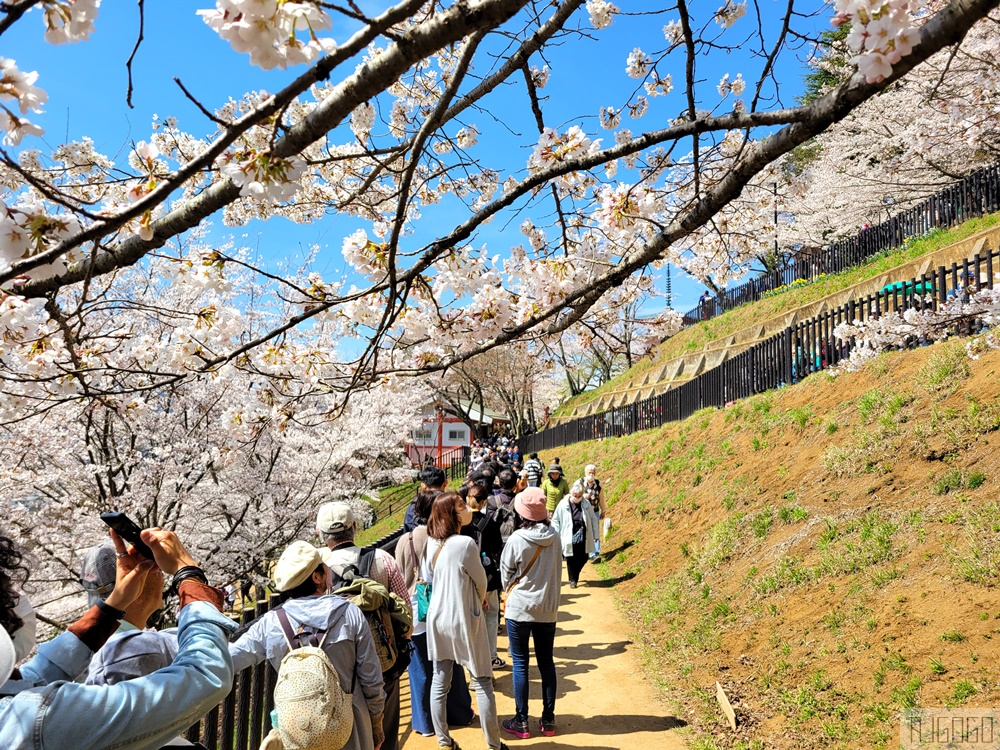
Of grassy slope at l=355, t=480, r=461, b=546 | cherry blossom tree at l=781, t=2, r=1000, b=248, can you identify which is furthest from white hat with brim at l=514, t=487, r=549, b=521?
grassy slope at l=355, t=480, r=461, b=546

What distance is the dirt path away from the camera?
189 inches

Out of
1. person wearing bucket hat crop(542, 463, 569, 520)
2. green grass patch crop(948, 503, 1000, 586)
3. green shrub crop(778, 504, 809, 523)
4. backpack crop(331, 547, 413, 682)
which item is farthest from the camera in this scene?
person wearing bucket hat crop(542, 463, 569, 520)

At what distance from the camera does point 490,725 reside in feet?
14.3

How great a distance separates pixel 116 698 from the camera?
1.48 metres

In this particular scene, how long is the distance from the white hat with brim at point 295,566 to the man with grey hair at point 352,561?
0.28 metres

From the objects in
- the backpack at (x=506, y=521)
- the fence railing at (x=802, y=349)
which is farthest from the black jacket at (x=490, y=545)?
the fence railing at (x=802, y=349)

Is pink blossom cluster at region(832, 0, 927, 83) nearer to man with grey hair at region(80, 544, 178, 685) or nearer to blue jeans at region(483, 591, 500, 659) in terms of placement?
man with grey hair at region(80, 544, 178, 685)

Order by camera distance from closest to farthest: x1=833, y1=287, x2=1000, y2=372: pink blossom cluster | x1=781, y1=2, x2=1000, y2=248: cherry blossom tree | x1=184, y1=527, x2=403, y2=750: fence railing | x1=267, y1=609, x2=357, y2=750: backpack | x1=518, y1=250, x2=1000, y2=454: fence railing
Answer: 1. x1=267, y1=609, x2=357, y2=750: backpack
2. x1=184, y1=527, x2=403, y2=750: fence railing
3. x1=833, y1=287, x2=1000, y2=372: pink blossom cluster
4. x1=518, y1=250, x2=1000, y2=454: fence railing
5. x1=781, y1=2, x2=1000, y2=248: cherry blossom tree

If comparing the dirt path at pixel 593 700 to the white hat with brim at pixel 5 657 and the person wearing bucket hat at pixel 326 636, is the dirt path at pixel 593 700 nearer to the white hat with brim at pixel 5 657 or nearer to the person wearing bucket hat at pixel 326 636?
the person wearing bucket hat at pixel 326 636

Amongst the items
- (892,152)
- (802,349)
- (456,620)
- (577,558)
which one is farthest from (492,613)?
A: (892,152)

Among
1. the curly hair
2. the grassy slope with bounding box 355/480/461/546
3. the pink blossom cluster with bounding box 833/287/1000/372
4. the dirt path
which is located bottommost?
the grassy slope with bounding box 355/480/461/546

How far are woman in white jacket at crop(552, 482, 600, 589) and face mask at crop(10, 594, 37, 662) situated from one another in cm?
747

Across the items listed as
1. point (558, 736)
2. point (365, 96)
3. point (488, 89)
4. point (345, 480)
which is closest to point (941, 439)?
point (558, 736)

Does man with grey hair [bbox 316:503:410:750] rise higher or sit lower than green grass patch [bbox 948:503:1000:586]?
higher
